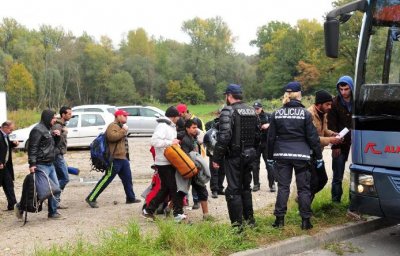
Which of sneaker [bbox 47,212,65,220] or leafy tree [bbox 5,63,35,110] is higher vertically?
leafy tree [bbox 5,63,35,110]

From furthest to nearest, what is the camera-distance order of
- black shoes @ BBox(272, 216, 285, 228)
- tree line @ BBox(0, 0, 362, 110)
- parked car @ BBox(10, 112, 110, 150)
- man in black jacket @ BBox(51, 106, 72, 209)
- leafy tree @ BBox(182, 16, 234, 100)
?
leafy tree @ BBox(182, 16, 234, 100) → tree line @ BBox(0, 0, 362, 110) → parked car @ BBox(10, 112, 110, 150) → man in black jacket @ BBox(51, 106, 72, 209) → black shoes @ BBox(272, 216, 285, 228)

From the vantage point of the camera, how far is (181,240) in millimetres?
5359

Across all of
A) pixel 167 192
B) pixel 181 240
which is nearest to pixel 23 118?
pixel 167 192

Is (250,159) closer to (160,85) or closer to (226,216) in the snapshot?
(226,216)

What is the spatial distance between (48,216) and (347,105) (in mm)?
5101

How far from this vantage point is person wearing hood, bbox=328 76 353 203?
708 centimetres

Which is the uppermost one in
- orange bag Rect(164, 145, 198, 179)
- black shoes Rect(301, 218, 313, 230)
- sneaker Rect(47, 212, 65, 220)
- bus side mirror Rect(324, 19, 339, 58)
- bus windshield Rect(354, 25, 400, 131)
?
bus side mirror Rect(324, 19, 339, 58)

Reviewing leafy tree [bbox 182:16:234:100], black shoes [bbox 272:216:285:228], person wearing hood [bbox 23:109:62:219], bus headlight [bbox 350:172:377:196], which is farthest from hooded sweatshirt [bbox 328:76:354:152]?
leafy tree [bbox 182:16:234:100]

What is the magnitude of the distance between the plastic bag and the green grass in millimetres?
2111

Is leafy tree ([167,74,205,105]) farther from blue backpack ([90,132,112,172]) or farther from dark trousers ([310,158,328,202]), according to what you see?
dark trousers ([310,158,328,202])

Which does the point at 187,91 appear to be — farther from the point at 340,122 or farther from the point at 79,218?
the point at 340,122

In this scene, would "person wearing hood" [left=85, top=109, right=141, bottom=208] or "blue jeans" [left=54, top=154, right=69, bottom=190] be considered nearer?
"person wearing hood" [left=85, top=109, right=141, bottom=208]

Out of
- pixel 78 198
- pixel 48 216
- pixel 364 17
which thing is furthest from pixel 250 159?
pixel 78 198

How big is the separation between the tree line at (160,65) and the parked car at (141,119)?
150ft
